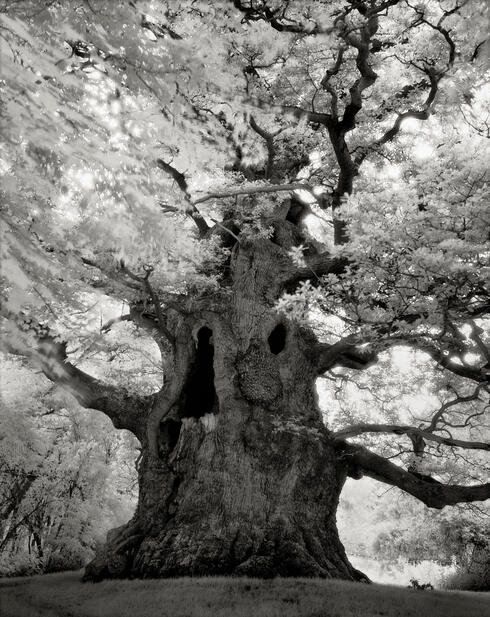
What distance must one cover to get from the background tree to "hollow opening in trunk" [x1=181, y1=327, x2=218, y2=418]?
4 cm

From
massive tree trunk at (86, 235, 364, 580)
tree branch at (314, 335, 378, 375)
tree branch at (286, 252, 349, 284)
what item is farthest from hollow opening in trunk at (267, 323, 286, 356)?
tree branch at (286, 252, 349, 284)

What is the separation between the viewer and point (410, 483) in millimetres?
8875

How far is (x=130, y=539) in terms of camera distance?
798 centimetres

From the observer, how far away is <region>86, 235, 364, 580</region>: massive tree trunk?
7.44 metres

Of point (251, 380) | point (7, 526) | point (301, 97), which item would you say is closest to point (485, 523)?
point (251, 380)

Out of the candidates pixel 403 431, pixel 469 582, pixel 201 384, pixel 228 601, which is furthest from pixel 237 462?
pixel 469 582

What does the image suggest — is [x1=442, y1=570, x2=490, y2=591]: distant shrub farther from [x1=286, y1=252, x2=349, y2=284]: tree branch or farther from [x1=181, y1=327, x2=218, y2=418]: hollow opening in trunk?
[x1=286, y1=252, x2=349, y2=284]: tree branch

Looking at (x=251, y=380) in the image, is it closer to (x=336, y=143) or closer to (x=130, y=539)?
(x=130, y=539)

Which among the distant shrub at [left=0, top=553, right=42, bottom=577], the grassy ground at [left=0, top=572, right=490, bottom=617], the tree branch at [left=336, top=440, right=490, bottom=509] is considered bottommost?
the distant shrub at [left=0, top=553, right=42, bottom=577]

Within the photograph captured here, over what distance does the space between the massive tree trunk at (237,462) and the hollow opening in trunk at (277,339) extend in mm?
24

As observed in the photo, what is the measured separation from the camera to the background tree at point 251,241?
12.2 ft

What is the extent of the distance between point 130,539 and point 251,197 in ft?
24.7

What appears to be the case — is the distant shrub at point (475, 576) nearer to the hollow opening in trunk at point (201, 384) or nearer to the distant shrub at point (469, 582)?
the distant shrub at point (469, 582)

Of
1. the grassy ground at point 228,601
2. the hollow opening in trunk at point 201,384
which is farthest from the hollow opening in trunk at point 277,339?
the grassy ground at point 228,601
